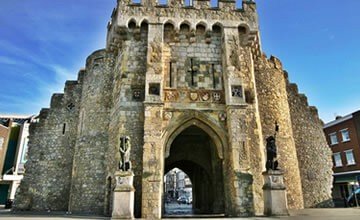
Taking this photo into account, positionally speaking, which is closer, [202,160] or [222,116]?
[222,116]

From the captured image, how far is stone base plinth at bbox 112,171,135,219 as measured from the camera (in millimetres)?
9054

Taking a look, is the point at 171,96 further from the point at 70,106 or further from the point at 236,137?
the point at 70,106

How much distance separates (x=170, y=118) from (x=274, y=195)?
499 centimetres

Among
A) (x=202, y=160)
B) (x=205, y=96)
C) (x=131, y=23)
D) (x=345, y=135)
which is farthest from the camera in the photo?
(x=345, y=135)

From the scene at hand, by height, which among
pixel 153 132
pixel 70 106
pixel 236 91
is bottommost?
pixel 153 132

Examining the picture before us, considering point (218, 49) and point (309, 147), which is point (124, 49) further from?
point (309, 147)

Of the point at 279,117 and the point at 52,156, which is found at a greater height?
the point at 279,117

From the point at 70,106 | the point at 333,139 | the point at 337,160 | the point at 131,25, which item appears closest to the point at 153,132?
the point at 131,25

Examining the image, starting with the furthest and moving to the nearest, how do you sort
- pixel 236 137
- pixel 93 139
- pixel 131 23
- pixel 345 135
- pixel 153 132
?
1. pixel 345 135
2. pixel 93 139
3. pixel 131 23
4. pixel 236 137
5. pixel 153 132

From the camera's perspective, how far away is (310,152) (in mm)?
18500

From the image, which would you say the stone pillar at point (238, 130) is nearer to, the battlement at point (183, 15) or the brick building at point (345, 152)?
the battlement at point (183, 15)

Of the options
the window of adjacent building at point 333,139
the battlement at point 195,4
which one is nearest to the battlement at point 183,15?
the battlement at point 195,4

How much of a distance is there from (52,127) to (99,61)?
5.28 metres

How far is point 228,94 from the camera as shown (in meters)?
11.9
